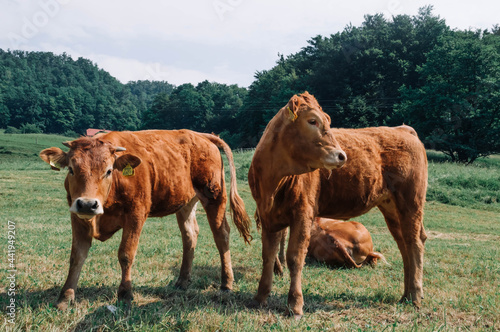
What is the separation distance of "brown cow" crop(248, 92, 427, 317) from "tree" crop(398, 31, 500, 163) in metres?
36.6

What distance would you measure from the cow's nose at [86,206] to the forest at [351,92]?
40519 millimetres

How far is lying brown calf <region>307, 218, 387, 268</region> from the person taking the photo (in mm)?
7160

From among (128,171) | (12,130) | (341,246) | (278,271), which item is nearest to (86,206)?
(128,171)

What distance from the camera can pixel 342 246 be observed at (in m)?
7.18

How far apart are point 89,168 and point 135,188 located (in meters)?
0.69

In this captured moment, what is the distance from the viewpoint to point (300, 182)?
185 inches

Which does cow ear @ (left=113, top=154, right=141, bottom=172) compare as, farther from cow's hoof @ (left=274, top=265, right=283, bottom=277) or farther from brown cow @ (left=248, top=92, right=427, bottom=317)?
cow's hoof @ (left=274, top=265, right=283, bottom=277)

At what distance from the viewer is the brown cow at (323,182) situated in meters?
4.45

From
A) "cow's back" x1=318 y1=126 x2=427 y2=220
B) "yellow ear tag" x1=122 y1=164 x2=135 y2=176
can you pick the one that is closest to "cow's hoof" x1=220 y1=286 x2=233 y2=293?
"cow's back" x1=318 y1=126 x2=427 y2=220

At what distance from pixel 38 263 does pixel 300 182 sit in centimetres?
432

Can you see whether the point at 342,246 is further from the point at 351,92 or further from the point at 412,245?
the point at 351,92

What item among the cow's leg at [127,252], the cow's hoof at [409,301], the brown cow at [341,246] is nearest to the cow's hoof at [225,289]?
the cow's leg at [127,252]

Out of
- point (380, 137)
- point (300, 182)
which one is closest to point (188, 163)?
point (300, 182)

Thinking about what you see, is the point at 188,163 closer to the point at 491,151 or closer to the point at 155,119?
→ the point at 491,151
